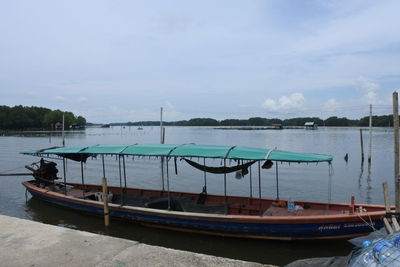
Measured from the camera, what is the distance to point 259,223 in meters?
9.19

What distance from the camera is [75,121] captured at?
13812cm

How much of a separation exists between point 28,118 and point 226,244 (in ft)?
400

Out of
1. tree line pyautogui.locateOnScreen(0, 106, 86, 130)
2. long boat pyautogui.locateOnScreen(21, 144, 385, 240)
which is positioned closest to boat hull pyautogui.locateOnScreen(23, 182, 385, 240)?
long boat pyautogui.locateOnScreen(21, 144, 385, 240)

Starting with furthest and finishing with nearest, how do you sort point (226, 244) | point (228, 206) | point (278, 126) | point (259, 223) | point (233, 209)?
point (278, 126), point (228, 206), point (233, 209), point (226, 244), point (259, 223)

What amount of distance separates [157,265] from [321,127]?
15250 centimetres

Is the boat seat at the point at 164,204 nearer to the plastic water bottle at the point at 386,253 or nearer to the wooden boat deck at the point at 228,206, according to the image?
the wooden boat deck at the point at 228,206

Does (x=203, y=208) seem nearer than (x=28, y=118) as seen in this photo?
Yes

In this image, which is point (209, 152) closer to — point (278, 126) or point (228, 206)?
point (228, 206)

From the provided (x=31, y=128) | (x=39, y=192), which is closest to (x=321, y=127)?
(x=31, y=128)

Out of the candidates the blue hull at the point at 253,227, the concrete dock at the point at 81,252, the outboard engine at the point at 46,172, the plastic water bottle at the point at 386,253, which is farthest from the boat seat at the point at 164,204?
the plastic water bottle at the point at 386,253

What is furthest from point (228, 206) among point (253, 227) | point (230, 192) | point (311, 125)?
point (311, 125)

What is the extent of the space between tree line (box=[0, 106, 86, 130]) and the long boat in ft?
346

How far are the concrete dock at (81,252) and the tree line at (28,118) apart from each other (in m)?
113

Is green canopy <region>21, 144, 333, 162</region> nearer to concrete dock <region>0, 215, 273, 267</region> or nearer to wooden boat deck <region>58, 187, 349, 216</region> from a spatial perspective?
wooden boat deck <region>58, 187, 349, 216</region>
